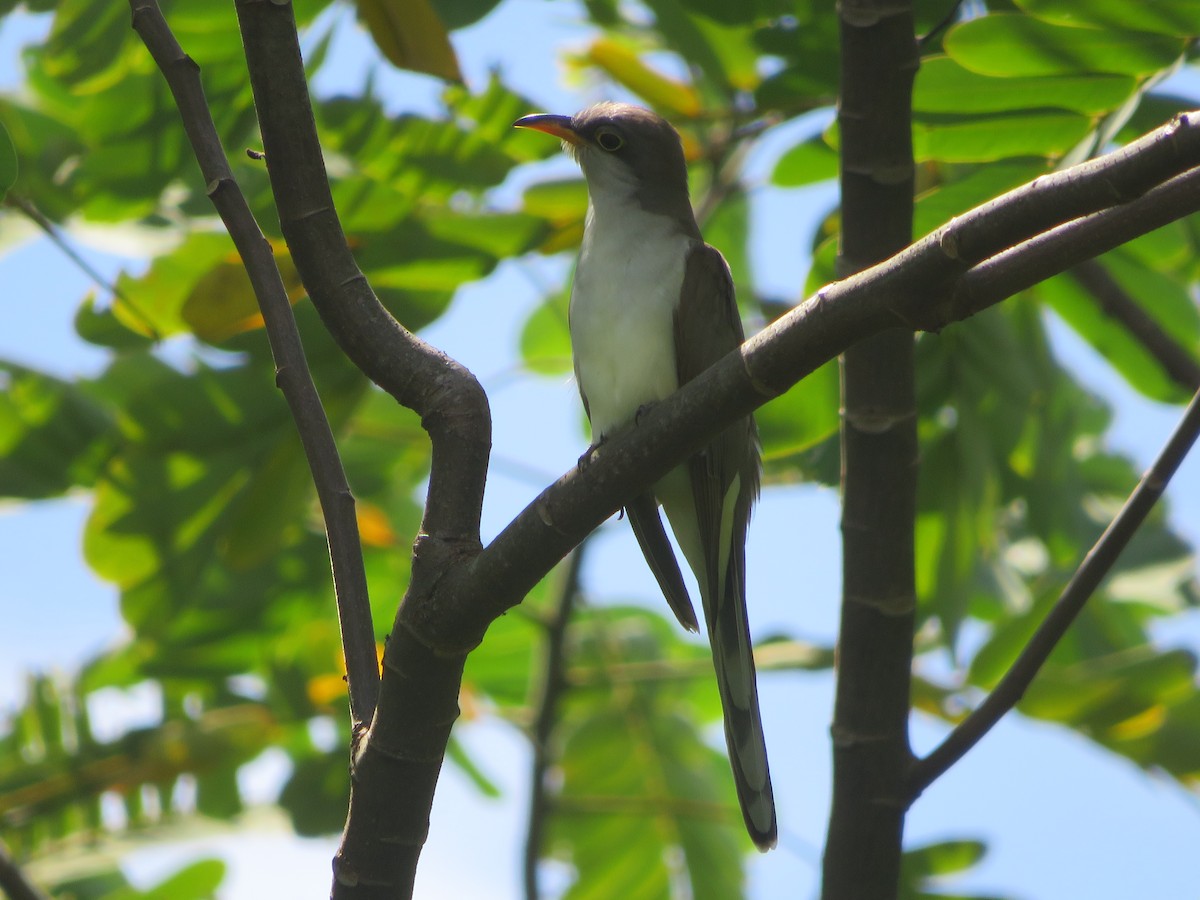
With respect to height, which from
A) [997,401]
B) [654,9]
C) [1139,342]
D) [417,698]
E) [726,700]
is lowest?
[417,698]

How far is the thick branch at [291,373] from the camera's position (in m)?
2.52

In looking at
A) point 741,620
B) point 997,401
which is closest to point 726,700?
point 741,620

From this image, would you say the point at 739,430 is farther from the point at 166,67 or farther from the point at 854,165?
the point at 166,67

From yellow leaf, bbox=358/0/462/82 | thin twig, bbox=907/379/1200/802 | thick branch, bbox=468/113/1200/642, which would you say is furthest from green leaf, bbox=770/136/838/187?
thick branch, bbox=468/113/1200/642

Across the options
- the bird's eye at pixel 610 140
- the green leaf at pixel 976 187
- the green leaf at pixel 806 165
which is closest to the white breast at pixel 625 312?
the bird's eye at pixel 610 140

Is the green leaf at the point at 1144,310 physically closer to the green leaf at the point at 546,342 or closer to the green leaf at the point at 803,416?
the green leaf at the point at 803,416

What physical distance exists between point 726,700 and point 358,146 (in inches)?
78.2

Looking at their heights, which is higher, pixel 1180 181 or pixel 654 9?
pixel 654 9

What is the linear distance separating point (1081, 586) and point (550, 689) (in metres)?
2.71

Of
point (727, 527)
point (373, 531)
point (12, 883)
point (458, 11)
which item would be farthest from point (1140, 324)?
point (12, 883)

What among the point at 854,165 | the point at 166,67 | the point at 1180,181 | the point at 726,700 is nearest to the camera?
the point at 1180,181

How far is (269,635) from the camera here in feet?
16.4

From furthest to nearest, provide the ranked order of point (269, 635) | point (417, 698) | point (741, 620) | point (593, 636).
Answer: point (593, 636)
point (269, 635)
point (741, 620)
point (417, 698)

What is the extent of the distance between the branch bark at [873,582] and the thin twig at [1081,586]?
8.3 inches
